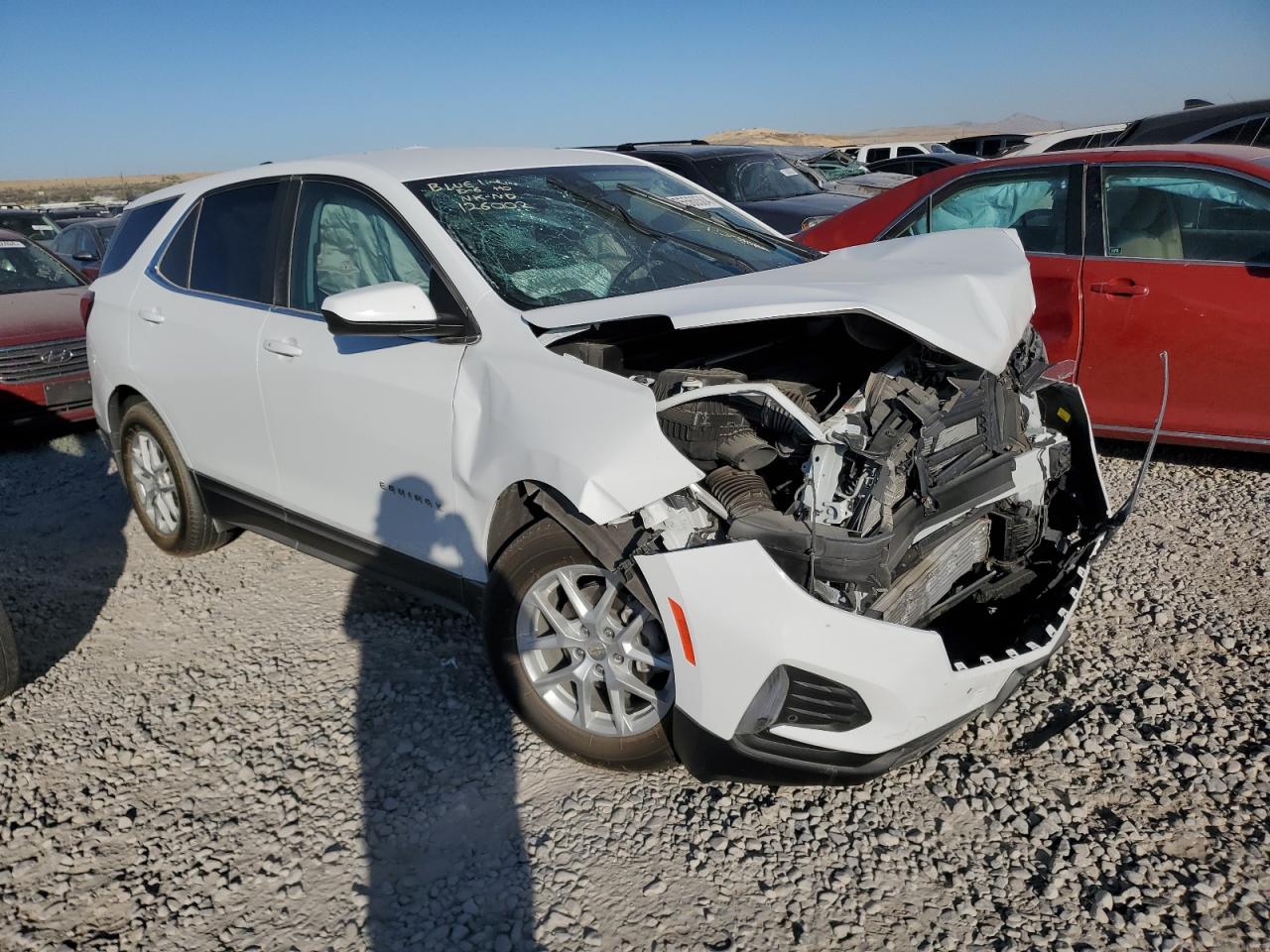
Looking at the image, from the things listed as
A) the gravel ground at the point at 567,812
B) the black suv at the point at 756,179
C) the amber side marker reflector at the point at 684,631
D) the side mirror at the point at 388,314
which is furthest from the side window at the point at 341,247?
the black suv at the point at 756,179

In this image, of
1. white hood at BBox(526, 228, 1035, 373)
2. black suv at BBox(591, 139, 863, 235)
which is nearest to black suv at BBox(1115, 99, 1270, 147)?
black suv at BBox(591, 139, 863, 235)

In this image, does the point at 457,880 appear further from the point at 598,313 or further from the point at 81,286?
the point at 81,286

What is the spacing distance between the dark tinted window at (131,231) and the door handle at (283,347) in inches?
54.6

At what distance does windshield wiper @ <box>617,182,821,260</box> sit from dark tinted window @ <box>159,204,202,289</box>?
199 cm

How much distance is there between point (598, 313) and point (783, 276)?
0.73 metres

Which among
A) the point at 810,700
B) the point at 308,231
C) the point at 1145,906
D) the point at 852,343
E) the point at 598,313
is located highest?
the point at 308,231

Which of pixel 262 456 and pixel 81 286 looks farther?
pixel 81 286

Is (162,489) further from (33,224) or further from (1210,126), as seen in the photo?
(33,224)

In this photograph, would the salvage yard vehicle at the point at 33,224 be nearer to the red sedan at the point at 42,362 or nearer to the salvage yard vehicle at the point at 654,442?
the red sedan at the point at 42,362

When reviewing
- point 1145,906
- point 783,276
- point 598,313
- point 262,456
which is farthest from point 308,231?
point 1145,906

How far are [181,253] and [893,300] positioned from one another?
331cm

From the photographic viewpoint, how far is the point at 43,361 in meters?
6.99

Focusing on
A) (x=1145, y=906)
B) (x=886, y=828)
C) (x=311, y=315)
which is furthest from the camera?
(x=311, y=315)

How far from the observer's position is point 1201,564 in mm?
4012
